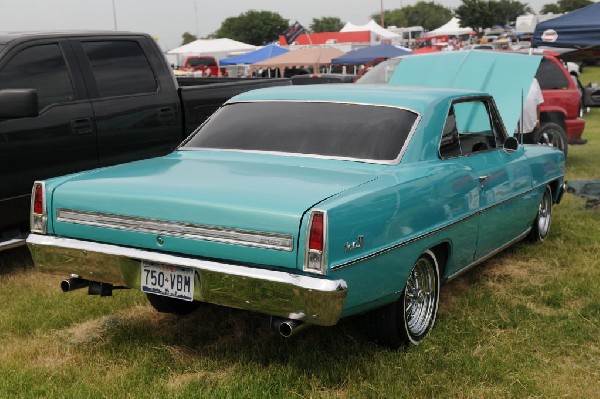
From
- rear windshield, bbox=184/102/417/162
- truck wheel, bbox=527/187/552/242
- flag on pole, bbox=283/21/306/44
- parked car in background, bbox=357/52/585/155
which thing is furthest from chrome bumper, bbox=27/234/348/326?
flag on pole, bbox=283/21/306/44

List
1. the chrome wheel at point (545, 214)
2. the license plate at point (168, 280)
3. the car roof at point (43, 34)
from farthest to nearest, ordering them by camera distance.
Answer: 1. the chrome wheel at point (545, 214)
2. the car roof at point (43, 34)
3. the license plate at point (168, 280)

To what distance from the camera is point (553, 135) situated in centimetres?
1145

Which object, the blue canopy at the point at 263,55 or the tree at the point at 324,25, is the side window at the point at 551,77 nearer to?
the blue canopy at the point at 263,55

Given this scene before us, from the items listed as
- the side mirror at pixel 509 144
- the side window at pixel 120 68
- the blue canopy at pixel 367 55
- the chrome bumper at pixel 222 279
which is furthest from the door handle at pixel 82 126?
the blue canopy at pixel 367 55

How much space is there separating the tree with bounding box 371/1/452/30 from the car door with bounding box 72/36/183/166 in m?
168

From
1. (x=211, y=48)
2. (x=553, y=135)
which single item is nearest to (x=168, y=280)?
(x=553, y=135)

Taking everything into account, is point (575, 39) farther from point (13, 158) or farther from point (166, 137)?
point (13, 158)

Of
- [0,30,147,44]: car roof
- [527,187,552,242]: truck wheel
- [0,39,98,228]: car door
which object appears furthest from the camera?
[527,187,552,242]: truck wheel

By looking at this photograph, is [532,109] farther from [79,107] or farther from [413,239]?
[413,239]

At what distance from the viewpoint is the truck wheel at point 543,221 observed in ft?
22.7

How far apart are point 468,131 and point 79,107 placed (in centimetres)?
306

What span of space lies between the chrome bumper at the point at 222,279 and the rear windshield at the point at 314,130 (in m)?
1.21

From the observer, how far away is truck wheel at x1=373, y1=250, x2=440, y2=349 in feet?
13.8

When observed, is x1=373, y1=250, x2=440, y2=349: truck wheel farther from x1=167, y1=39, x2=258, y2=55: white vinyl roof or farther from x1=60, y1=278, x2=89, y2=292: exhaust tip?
x1=167, y1=39, x2=258, y2=55: white vinyl roof
